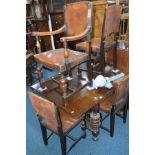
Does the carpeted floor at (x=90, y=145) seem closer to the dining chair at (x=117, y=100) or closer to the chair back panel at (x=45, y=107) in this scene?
the dining chair at (x=117, y=100)

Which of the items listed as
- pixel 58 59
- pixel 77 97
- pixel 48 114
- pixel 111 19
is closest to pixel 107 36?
pixel 111 19

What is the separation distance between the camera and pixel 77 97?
180 centimetres

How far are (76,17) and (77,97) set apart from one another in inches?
36.2

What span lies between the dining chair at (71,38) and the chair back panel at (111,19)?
0.59ft

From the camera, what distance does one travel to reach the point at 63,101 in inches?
69.1

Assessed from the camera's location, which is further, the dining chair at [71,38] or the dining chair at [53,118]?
the dining chair at [71,38]

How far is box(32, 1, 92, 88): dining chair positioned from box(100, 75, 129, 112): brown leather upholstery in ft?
1.46

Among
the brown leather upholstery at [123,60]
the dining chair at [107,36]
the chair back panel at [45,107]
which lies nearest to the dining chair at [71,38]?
the dining chair at [107,36]

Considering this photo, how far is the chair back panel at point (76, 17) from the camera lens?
2.01 meters

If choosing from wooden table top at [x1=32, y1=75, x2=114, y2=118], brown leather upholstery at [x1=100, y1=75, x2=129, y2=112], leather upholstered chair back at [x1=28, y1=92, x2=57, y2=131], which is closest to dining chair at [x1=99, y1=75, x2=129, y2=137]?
brown leather upholstery at [x1=100, y1=75, x2=129, y2=112]

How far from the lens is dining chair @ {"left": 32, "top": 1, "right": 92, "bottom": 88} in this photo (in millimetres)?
1712

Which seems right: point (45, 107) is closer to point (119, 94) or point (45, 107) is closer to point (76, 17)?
point (119, 94)
